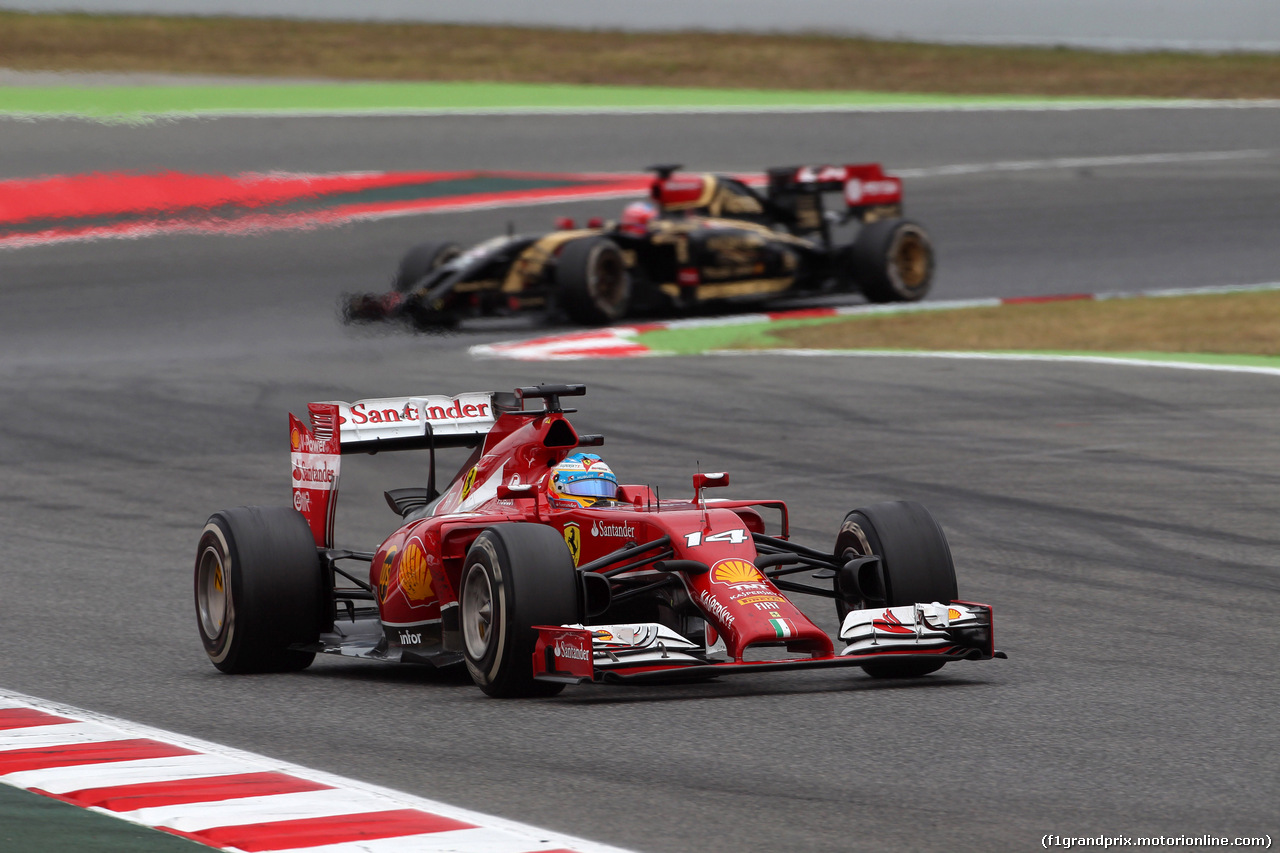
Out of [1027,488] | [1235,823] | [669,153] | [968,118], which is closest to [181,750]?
[1235,823]

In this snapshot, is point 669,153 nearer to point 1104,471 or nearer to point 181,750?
point 1104,471

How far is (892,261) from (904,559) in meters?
15.0

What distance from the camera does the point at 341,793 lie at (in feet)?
18.6

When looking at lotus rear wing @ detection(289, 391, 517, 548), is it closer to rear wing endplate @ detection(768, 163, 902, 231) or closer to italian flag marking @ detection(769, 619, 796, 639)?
italian flag marking @ detection(769, 619, 796, 639)

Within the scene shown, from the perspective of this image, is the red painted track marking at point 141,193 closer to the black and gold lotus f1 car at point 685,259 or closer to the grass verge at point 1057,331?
the black and gold lotus f1 car at point 685,259

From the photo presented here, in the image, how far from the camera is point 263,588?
796cm

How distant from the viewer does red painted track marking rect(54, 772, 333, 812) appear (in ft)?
18.5

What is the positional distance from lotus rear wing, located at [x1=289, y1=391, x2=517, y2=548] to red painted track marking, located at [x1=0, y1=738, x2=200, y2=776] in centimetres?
224

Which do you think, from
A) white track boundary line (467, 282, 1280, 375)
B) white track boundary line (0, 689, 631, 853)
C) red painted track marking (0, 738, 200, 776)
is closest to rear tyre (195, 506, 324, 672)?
white track boundary line (0, 689, 631, 853)

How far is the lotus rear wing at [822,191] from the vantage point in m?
22.3

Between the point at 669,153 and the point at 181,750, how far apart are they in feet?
80.4

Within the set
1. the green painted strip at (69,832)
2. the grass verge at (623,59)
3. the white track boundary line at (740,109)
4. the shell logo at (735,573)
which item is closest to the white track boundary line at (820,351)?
the shell logo at (735,573)

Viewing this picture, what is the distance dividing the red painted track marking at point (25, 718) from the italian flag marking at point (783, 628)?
253 centimetres

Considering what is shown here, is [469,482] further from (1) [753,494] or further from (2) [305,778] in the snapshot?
(1) [753,494]
